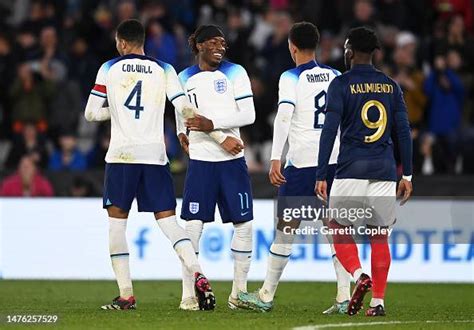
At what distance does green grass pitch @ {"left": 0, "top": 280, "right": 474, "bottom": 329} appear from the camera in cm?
1023

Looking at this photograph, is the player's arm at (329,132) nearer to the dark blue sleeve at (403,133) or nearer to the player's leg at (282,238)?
the dark blue sleeve at (403,133)

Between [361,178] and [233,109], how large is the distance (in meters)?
1.52

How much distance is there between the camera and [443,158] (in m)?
18.5

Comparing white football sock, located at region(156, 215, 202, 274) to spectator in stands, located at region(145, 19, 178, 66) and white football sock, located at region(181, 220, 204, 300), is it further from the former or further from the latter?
spectator in stands, located at region(145, 19, 178, 66)

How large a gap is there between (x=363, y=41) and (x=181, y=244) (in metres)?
2.30

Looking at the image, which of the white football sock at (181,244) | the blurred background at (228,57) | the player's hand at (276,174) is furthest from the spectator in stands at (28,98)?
the player's hand at (276,174)

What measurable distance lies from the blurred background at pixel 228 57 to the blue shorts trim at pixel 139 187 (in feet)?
19.8

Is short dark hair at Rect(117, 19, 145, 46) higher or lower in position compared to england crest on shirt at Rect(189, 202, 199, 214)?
higher

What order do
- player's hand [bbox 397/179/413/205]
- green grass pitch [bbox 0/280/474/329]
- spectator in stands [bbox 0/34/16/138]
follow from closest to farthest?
green grass pitch [bbox 0/280/474/329]
player's hand [bbox 397/179/413/205]
spectator in stands [bbox 0/34/16/138]

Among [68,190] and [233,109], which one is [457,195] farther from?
[233,109]

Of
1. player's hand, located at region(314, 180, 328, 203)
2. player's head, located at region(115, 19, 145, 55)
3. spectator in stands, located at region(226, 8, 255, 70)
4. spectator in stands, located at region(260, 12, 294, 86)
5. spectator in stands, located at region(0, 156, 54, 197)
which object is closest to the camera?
player's hand, located at region(314, 180, 328, 203)

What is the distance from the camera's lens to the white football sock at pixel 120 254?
11.5 m

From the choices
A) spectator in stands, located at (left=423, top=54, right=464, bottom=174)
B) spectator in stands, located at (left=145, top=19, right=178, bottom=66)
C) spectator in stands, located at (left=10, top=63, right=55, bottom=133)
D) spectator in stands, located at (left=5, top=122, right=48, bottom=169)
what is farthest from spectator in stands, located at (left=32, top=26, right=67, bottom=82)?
spectator in stands, located at (left=423, top=54, right=464, bottom=174)

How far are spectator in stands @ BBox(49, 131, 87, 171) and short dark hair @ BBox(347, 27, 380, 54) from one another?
28.9 ft
